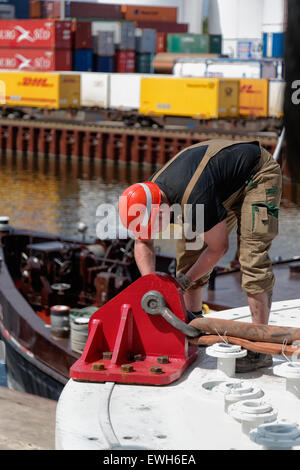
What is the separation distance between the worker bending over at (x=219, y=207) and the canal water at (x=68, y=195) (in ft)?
55.9

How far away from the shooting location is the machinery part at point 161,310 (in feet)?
13.0

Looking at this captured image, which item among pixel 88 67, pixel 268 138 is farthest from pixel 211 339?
pixel 88 67

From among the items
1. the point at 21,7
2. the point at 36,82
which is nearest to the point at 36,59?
the point at 36,82

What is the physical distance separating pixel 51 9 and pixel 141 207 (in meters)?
72.2

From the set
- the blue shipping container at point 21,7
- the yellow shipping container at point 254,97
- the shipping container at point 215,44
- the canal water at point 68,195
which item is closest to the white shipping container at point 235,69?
the yellow shipping container at point 254,97

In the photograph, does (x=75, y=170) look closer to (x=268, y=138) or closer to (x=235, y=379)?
(x=268, y=138)

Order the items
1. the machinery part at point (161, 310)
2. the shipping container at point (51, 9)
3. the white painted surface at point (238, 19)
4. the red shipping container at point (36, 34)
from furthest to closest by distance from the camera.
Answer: the shipping container at point (51, 9), the white painted surface at point (238, 19), the red shipping container at point (36, 34), the machinery part at point (161, 310)

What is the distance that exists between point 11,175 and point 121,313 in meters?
34.9

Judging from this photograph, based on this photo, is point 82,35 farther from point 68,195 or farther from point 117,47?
point 68,195

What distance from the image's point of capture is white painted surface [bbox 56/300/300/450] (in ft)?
10.2

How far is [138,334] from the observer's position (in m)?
4.07

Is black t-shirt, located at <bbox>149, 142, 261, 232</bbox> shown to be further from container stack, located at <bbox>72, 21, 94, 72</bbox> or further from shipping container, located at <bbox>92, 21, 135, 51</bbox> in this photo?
shipping container, located at <bbox>92, 21, 135, 51</bbox>

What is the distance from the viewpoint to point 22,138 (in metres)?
45.2

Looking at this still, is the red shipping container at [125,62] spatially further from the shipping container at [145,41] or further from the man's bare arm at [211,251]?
the man's bare arm at [211,251]
